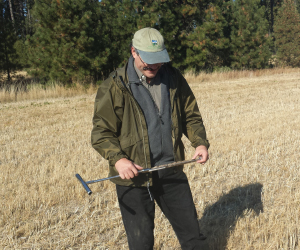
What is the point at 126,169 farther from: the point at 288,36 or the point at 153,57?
the point at 288,36

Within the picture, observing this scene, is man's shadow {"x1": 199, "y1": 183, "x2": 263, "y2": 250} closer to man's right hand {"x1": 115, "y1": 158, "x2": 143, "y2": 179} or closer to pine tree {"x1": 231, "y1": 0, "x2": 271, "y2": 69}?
man's right hand {"x1": 115, "y1": 158, "x2": 143, "y2": 179}

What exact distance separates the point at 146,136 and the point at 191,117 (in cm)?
50

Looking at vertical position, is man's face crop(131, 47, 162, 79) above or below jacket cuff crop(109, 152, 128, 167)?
above

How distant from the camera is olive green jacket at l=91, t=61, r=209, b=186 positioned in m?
2.47

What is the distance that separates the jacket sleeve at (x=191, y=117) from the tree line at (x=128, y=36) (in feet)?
44.3

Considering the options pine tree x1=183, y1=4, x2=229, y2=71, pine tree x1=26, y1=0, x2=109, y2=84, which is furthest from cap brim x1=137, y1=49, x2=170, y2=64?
pine tree x1=183, y1=4, x2=229, y2=71

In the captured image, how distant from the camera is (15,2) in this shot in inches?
1817

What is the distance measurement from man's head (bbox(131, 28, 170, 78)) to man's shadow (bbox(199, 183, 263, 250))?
200 centimetres

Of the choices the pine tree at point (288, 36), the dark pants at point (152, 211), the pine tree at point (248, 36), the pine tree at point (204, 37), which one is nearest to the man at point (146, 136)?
the dark pants at point (152, 211)

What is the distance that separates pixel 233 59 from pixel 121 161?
25952 mm

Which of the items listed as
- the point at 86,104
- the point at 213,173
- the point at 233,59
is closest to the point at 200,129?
the point at 213,173

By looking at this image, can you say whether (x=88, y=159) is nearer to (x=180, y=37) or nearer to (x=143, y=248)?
(x=143, y=248)

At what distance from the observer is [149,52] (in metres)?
2.39

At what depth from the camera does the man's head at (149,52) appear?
2.37m
